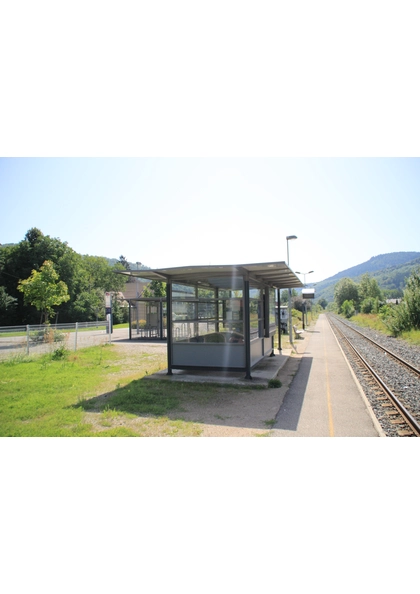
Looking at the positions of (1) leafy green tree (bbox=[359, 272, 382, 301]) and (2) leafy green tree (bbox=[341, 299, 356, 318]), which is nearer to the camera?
(2) leafy green tree (bbox=[341, 299, 356, 318])

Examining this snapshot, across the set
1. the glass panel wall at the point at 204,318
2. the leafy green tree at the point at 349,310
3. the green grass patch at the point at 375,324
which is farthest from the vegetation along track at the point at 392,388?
the leafy green tree at the point at 349,310

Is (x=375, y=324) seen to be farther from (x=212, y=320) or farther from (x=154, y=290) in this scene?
(x=212, y=320)

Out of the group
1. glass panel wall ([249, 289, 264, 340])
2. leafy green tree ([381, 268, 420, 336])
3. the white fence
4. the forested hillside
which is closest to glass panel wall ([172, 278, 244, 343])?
glass panel wall ([249, 289, 264, 340])

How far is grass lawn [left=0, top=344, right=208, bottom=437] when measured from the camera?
18.6 feet

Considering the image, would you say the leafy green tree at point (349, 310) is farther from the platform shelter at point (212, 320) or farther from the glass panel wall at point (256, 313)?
the platform shelter at point (212, 320)

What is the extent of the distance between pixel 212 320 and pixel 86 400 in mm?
4328

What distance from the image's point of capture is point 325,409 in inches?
265

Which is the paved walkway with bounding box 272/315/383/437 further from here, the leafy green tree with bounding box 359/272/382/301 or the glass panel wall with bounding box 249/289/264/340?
the leafy green tree with bounding box 359/272/382/301

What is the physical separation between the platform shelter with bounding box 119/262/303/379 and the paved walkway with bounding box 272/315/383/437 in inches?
66.9

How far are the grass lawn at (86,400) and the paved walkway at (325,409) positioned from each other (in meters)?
1.67

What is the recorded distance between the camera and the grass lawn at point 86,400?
5676mm

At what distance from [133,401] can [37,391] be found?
2.75 metres

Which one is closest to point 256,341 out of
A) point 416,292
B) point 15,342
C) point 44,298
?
point 15,342

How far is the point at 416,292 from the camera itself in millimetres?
21500
